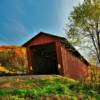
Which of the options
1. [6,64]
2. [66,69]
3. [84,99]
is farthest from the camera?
[6,64]

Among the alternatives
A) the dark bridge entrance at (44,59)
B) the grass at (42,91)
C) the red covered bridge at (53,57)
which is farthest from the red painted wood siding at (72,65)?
the grass at (42,91)

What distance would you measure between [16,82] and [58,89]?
3.01 metres

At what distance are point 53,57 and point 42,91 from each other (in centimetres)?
1541

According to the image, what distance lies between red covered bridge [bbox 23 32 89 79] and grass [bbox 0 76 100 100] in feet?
21.8

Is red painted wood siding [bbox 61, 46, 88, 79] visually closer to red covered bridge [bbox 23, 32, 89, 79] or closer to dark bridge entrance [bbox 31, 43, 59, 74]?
red covered bridge [bbox 23, 32, 89, 79]

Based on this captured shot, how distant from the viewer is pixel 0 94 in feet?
56.8

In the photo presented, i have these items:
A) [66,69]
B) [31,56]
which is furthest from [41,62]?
Answer: [66,69]

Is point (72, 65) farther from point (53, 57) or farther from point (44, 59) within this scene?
point (44, 59)

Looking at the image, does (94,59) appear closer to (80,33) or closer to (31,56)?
(80,33)

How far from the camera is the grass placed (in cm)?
1743

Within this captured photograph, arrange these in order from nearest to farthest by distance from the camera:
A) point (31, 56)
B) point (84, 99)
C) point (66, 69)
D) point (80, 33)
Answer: point (84, 99) < point (66, 69) < point (31, 56) < point (80, 33)

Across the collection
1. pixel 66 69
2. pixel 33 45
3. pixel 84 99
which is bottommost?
pixel 84 99

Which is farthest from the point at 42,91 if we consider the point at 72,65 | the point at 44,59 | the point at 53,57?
the point at 44,59

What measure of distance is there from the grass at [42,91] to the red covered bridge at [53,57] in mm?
6643
